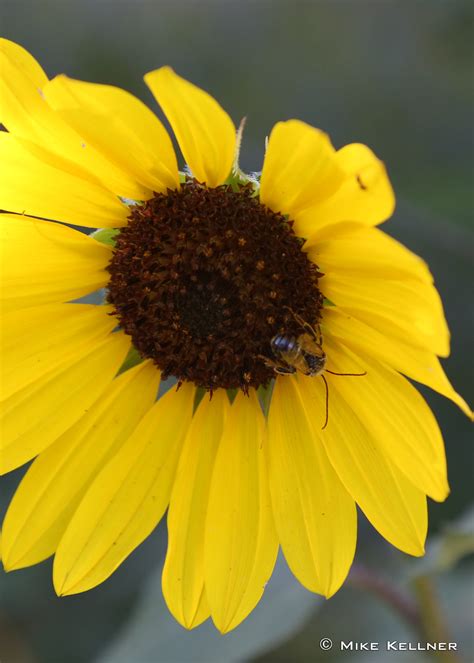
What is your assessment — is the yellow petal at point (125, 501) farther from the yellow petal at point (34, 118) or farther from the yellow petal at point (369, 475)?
the yellow petal at point (34, 118)

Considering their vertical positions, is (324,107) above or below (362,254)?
below

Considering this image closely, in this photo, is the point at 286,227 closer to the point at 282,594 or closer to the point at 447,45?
the point at 282,594

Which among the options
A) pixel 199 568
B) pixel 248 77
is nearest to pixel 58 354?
pixel 199 568

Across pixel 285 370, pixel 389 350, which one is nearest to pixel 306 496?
pixel 285 370

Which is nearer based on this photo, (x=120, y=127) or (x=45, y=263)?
(x=120, y=127)

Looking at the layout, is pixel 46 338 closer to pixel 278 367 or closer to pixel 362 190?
pixel 278 367

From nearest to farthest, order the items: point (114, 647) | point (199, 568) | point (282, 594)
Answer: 1. point (199, 568)
2. point (282, 594)
3. point (114, 647)
